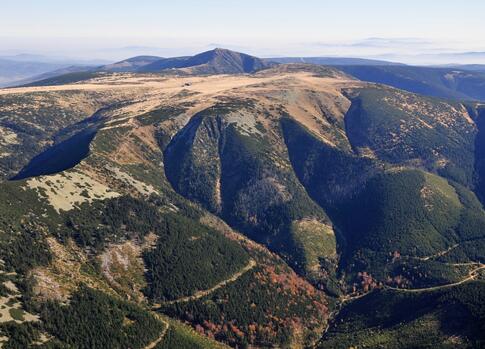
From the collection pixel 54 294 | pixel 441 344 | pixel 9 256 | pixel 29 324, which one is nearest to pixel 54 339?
pixel 29 324

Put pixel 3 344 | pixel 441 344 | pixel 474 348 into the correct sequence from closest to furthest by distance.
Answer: pixel 3 344 → pixel 474 348 → pixel 441 344

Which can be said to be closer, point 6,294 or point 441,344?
point 6,294

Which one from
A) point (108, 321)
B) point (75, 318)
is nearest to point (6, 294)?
point (75, 318)

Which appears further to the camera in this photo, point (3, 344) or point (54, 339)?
point (54, 339)

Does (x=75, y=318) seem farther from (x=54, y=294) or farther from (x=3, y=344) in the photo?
(x=3, y=344)

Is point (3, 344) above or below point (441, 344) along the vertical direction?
above

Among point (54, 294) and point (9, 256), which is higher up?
point (9, 256)

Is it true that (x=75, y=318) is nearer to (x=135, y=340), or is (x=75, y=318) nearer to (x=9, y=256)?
(x=135, y=340)

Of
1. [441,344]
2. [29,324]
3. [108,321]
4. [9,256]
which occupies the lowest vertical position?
[441,344]

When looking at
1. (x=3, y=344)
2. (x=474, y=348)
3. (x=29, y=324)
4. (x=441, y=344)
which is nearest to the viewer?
(x=3, y=344)
